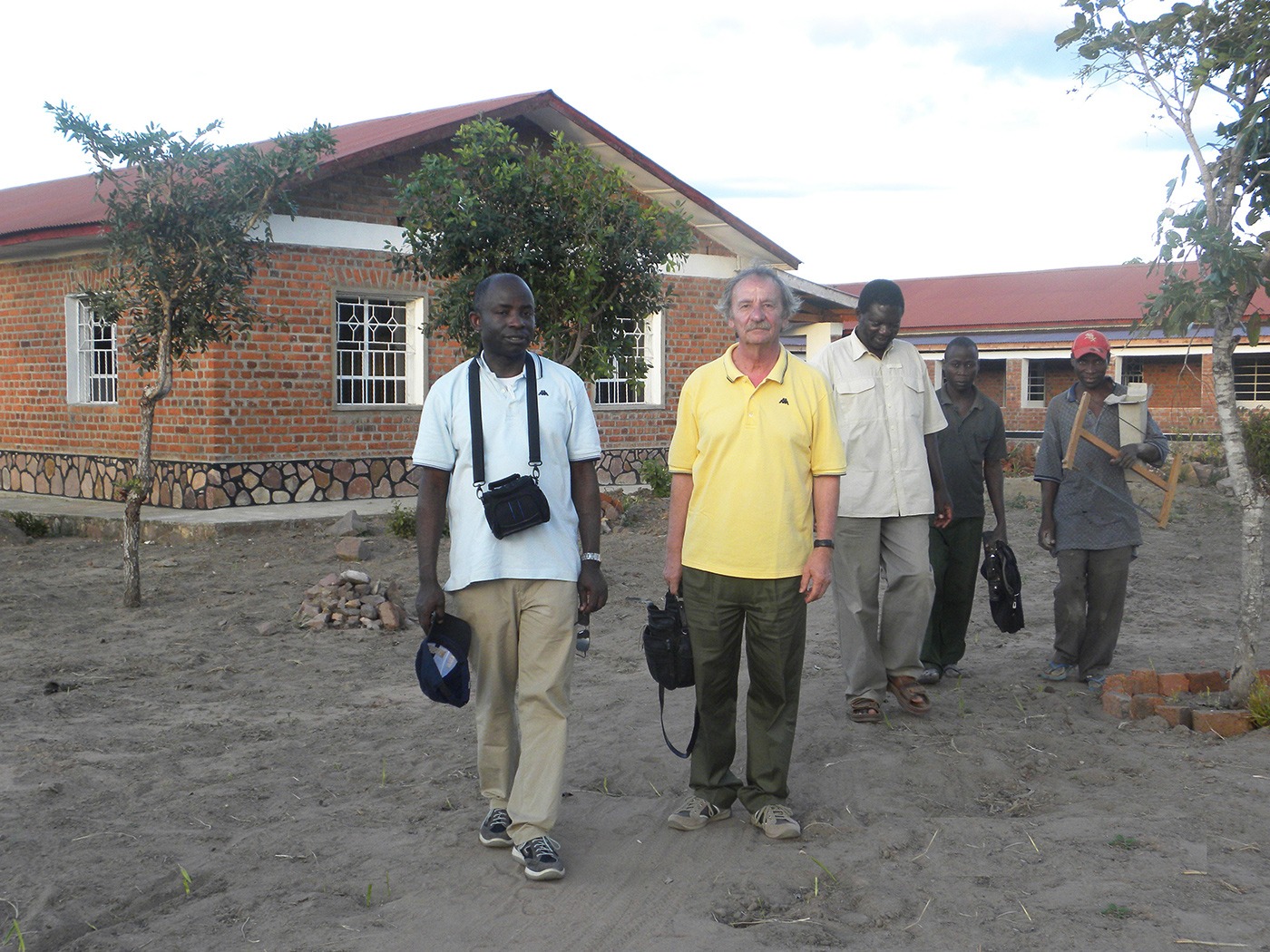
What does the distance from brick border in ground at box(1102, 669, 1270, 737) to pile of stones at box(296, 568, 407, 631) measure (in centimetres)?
461

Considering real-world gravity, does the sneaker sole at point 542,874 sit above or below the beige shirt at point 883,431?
below

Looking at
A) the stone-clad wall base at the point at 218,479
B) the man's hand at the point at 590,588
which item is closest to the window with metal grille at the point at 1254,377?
the stone-clad wall base at the point at 218,479

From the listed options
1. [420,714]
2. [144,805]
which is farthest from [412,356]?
[144,805]

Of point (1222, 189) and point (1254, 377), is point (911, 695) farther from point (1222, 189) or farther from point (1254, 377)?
point (1254, 377)

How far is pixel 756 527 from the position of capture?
4090 mm

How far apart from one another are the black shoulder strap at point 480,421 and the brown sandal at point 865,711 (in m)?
2.34

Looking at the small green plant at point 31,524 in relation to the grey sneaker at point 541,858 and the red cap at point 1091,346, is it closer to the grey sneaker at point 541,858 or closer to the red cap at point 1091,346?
the grey sneaker at point 541,858

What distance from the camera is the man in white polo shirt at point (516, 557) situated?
152 inches

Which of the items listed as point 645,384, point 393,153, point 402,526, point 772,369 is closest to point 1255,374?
point 645,384

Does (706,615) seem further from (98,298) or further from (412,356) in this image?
(412,356)

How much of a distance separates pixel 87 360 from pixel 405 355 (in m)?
3.98

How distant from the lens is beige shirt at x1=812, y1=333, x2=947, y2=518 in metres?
5.47

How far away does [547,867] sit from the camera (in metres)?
3.80

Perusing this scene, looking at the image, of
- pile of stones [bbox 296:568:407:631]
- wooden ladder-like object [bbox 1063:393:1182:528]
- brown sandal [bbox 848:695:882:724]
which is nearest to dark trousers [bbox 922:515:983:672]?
wooden ladder-like object [bbox 1063:393:1182:528]
